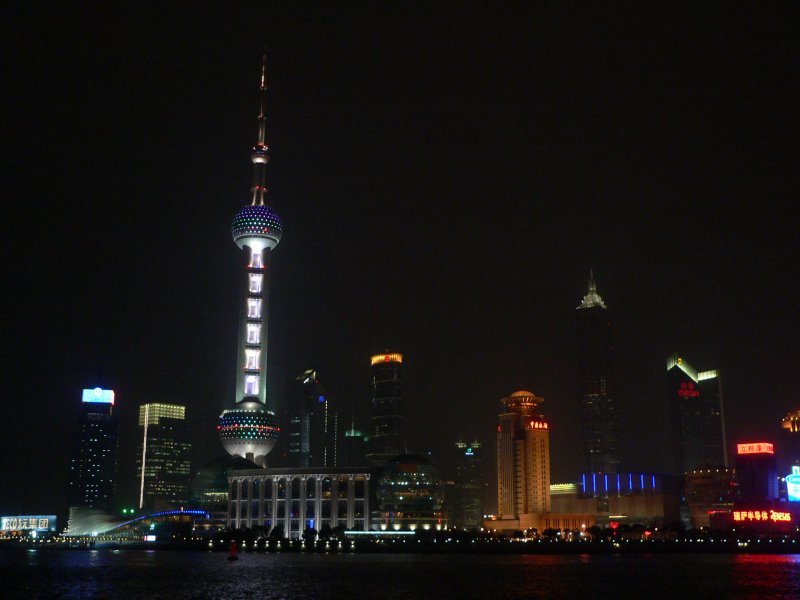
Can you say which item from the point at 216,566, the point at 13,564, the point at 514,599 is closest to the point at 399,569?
the point at 216,566

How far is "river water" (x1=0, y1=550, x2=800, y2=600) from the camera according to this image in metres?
116

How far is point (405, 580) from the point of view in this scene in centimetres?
13825

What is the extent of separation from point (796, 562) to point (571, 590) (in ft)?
283

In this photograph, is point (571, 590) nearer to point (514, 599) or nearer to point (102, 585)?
point (514, 599)

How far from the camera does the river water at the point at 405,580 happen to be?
380ft

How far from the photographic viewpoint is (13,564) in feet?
625

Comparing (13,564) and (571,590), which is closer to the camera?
(571,590)

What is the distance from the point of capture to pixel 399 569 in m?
167

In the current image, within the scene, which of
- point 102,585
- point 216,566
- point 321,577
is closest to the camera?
point 102,585

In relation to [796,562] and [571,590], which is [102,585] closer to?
[571,590]

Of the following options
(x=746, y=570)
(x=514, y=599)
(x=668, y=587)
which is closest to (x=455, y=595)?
(x=514, y=599)

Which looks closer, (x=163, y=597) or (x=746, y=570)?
(x=163, y=597)

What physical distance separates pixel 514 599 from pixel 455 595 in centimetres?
777

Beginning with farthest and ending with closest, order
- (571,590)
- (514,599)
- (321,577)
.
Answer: (321,577)
(571,590)
(514,599)
